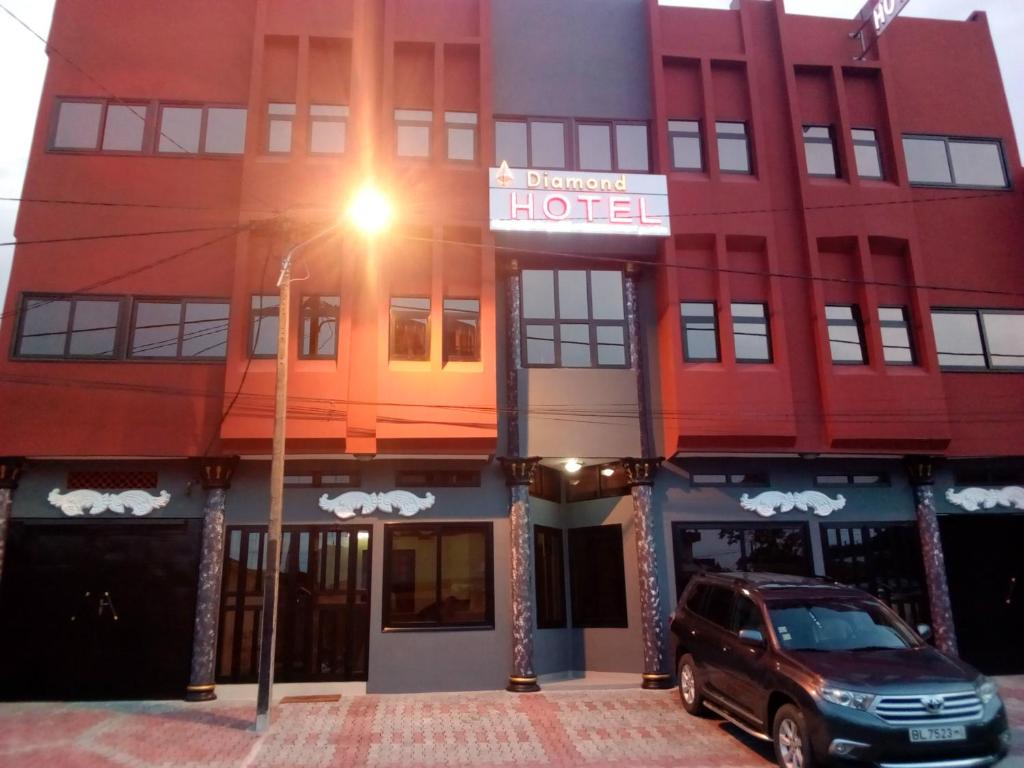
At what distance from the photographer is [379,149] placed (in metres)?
14.3

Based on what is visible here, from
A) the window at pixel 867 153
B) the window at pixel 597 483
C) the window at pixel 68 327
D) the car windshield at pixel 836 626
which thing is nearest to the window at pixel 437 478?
the window at pixel 597 483

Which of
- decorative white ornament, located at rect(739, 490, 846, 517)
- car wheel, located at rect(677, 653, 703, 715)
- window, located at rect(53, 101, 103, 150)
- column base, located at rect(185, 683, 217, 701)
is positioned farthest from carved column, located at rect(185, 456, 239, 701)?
decorative white ornament, located at rect(739, 490, 846, 517)

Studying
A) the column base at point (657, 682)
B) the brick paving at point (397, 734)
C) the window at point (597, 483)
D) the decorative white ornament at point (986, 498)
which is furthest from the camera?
the decorative white ornament at point (986, 498)

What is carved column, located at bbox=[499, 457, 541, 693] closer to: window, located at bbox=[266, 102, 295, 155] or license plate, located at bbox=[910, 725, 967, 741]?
license plate, located at bbox=[910, 725, 967, 741]

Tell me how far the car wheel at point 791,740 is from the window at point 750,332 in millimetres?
7736

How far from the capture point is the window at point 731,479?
558 inches

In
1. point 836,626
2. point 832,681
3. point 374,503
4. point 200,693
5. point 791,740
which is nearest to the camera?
point 832,681

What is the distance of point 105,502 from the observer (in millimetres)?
13109

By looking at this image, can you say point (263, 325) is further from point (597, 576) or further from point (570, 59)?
point (570, 59)

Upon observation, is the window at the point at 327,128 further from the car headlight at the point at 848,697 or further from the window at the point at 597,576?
the car headlight at the point at 848,697

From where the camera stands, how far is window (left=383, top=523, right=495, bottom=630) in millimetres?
13094

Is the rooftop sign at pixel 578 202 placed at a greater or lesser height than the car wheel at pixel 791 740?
greater

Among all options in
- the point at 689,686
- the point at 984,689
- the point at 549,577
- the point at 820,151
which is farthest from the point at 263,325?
the point at 820,151

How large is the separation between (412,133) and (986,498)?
14142mm
